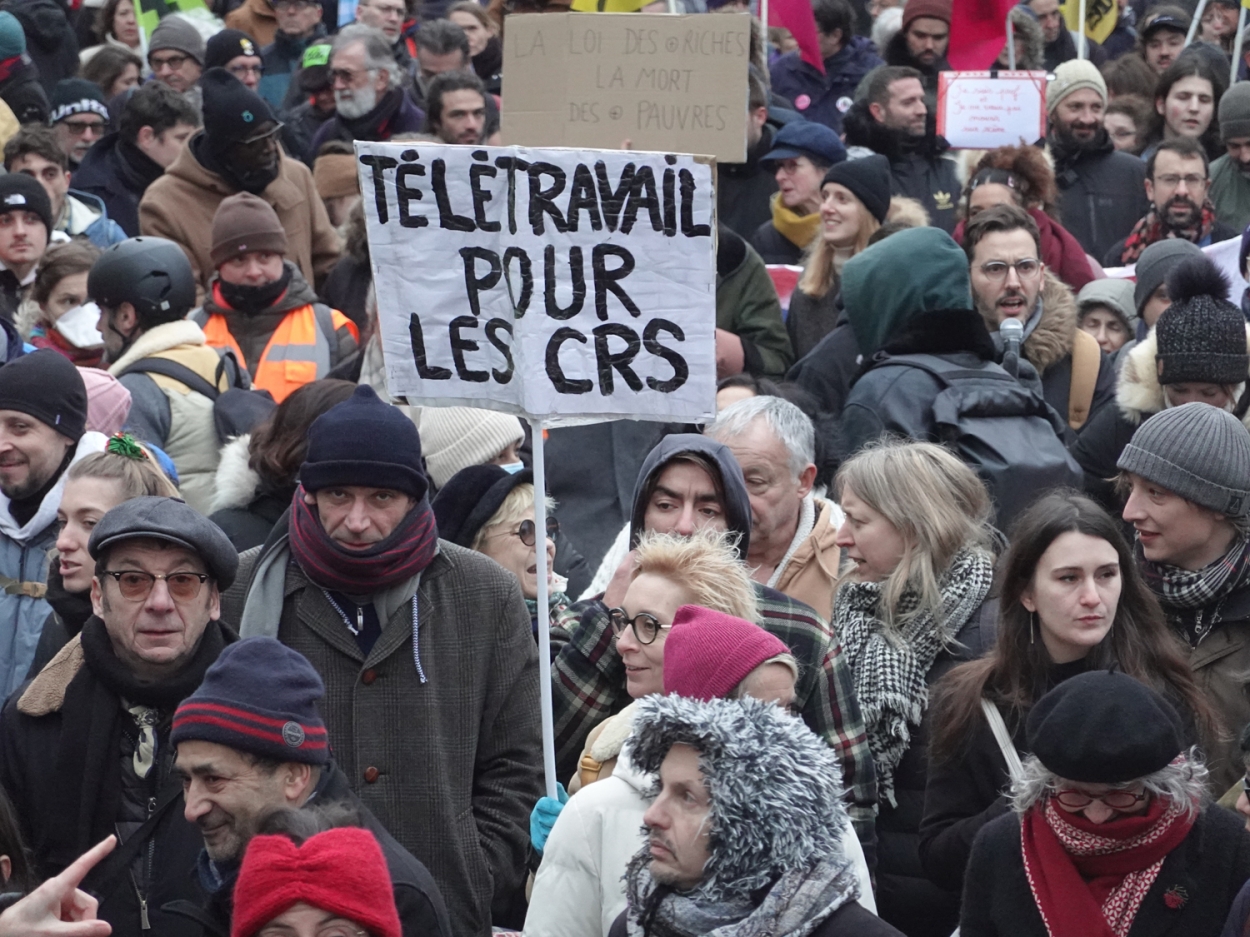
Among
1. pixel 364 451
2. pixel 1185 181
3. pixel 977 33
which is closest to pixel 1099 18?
pixel 977 33

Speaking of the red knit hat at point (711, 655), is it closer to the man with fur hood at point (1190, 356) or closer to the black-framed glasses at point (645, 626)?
the black-framed glasses at point (645, 626)

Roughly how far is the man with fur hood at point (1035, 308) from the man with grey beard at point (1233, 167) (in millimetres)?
3029

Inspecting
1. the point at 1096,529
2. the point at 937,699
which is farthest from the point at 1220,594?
the point at 937,699

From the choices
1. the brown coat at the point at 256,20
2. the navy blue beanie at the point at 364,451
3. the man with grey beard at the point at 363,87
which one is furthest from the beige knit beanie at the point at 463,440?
the brown coat at the point at 256,20

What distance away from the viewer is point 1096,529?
464 cm

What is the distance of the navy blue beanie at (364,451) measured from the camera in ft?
14.8

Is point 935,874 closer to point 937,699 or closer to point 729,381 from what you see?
point 937,699

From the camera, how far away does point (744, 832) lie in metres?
3.35

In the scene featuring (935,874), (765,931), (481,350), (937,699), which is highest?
(481,350)

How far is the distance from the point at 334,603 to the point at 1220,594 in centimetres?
222

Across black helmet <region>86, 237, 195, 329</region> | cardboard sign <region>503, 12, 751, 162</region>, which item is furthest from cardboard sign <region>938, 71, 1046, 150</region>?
cardboard sign <region>503, 12, 751, 162</region>

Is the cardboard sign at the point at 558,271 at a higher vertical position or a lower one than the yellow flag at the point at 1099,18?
higher

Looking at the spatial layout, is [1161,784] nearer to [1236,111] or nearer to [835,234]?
[835,234]

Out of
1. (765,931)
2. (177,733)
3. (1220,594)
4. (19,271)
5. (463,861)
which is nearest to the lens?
(765,931)
